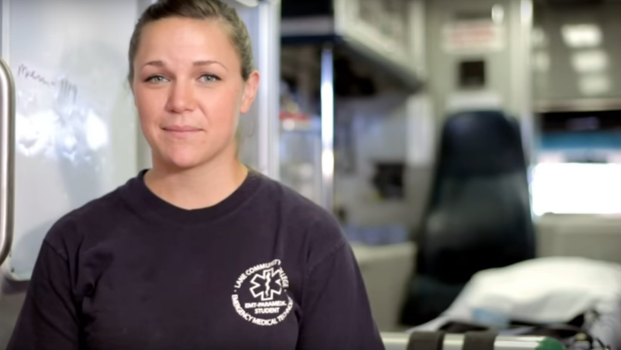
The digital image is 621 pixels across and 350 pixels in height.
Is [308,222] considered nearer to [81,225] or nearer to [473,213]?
[81,225]

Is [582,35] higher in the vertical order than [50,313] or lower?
higher

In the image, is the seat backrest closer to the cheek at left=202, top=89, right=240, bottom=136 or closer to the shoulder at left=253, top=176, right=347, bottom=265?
the shoulder at left=253, top=176, right=347, bottom=265

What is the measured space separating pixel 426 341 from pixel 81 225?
25.1 inches

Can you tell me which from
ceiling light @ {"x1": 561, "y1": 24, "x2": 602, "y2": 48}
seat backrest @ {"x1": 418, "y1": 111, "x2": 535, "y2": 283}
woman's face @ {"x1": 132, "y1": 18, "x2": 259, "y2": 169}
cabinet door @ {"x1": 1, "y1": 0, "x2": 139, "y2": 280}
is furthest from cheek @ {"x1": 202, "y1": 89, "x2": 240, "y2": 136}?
ceiling light @ {"x1": 561, "y1": 24, "x2": 602, "y2": 48}

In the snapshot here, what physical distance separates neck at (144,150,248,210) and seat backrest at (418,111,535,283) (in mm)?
2272

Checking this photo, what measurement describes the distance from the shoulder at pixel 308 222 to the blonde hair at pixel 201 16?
17 centimetres

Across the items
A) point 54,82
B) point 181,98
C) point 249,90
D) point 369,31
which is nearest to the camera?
point 181,98

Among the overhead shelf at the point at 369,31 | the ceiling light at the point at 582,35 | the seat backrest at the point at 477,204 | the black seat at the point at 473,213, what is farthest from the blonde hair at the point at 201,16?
the ceiling light at the point at 582,35

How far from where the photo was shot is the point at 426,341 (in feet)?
4.71

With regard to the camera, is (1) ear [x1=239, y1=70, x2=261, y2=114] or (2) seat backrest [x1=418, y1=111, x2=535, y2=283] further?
(2) seat backrest [x1=418, y1=111, x2=535, y2=283]

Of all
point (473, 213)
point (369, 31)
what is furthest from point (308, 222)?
point (473, 213)

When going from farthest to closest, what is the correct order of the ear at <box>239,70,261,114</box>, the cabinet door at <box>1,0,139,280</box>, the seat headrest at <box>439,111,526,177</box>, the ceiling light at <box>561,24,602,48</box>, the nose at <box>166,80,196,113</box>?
the ceiling light at <box>561,24,602,48</box>
the seat headrest at <box>439,111,526,177</box>
the cabinet door at <box>1,0,139,280</box>
the ear at <box>239,70,261,114</box>
the nose at <box>166,80,196,113</box>

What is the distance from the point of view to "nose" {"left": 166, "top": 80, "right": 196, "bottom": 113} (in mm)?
1052

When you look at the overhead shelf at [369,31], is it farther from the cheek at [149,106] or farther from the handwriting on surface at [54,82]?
the cheek at [149,106]
